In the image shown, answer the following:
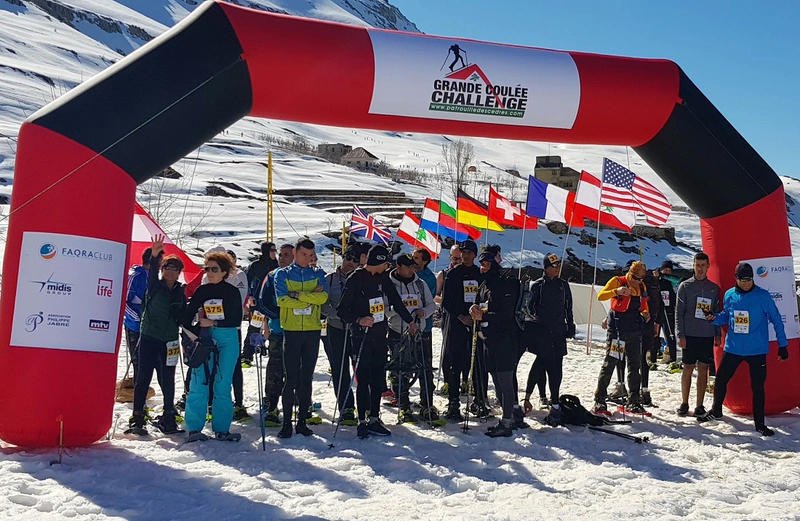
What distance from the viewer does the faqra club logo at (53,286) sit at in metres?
5.60

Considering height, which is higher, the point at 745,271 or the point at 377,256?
the point at 745,271

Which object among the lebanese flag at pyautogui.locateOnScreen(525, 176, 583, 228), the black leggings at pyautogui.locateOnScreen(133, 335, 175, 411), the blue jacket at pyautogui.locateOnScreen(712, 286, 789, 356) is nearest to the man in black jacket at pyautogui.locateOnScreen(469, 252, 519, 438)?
the blue jacket at pyautogui.locateOnScreen(712, 286, 789, 356)

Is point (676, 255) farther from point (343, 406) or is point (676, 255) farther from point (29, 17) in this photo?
point (29, 17)

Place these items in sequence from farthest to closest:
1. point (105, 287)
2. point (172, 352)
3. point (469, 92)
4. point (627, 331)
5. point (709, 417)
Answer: point (627, 331) → point (709, 417) → point (469, 92) → point (172, 352) → point (105, 287)

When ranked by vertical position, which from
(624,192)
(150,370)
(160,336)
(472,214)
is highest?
(624,192)

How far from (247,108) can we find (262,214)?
3540 cm

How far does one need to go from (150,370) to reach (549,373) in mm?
4181

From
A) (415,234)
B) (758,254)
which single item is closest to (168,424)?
(758,254)

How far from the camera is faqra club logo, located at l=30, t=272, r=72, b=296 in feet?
18.4

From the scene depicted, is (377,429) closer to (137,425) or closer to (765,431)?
(137,425)

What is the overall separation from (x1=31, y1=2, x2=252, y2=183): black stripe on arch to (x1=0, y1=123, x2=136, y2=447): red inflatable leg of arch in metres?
0.18

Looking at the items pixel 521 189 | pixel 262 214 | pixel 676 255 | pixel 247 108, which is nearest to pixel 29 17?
pixel 521 189

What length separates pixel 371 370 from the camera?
6602 mm

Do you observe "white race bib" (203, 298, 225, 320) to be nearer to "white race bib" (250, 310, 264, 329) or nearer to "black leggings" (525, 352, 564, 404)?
"white race bib" (250, 310, 264, 329)
